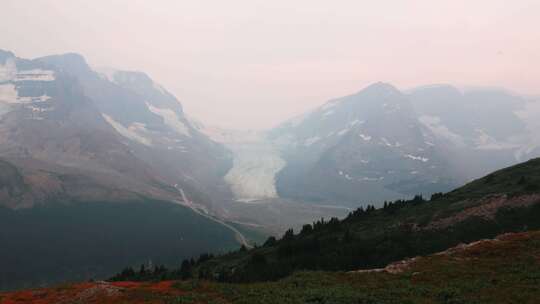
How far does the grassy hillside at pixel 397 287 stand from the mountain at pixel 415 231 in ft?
72.2

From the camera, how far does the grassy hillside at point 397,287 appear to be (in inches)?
1827

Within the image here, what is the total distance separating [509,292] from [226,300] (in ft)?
92.1

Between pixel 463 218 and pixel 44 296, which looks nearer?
pixel 44 296

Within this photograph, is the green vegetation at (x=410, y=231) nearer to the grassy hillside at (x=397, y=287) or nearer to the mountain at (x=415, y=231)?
the mountain at (x=415, y=231)

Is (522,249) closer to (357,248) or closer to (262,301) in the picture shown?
(262,301)

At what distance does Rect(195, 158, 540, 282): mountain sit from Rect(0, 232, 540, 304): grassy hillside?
2201 centimetres

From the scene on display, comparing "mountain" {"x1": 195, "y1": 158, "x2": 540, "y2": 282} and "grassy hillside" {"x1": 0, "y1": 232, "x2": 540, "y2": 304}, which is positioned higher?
"mountain" {"x1": 195, "y1": 158, "x2": 540, "y2": 282}

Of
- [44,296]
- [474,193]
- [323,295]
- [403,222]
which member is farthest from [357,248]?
[44,296]

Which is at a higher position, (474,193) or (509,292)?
(474,193)

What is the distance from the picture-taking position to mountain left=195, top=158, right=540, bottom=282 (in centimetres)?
8569

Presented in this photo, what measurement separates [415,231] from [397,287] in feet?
159

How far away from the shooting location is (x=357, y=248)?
3693 inches

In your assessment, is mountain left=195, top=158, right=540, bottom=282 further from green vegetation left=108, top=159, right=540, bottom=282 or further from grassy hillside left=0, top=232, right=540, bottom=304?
grassy hillside left=0, top=232, right=540, bottom=304

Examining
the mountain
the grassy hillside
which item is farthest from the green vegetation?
the grassy hillside
